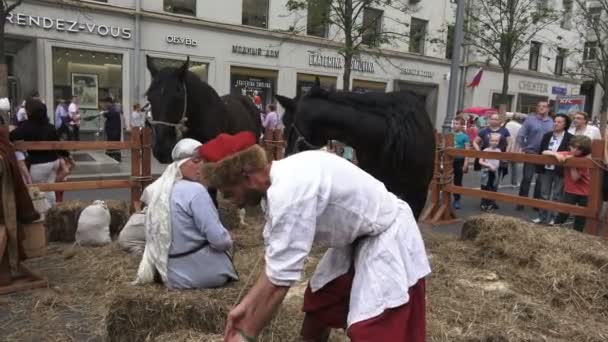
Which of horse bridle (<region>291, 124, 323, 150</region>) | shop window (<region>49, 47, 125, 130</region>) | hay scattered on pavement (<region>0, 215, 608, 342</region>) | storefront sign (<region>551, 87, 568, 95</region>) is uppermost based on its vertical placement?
storefront sign (<region>551, 87, 568, 95</region>)

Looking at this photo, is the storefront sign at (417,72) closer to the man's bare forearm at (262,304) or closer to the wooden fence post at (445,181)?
the wooden fence post at (445,181)

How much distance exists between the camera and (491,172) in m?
9.60

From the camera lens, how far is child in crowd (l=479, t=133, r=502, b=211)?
9.40 m

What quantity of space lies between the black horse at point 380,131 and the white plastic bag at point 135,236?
69.2 inches

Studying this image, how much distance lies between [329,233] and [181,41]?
Result: 17.8 metres

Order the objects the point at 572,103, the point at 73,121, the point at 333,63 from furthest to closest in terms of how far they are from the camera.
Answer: the point at 333,63
the point at 572,103
the point at 73,121

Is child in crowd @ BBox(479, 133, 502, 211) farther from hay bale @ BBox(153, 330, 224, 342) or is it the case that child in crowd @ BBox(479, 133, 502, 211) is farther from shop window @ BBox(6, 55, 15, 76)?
shop window @ BBox(6, 55, 15, 76)

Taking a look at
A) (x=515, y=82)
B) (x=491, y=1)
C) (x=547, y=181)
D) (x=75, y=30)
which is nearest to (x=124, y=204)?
(x=547, y=181)

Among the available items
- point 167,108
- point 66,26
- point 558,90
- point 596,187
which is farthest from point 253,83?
point 558,90

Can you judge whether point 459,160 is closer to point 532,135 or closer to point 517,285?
point 532,135

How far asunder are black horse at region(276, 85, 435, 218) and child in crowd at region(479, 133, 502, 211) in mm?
4983

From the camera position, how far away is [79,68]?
16750 millimetres

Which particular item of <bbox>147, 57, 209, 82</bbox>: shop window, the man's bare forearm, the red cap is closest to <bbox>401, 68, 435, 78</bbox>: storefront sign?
<bbox>147, 57, 209, 82</bbox>: shop window

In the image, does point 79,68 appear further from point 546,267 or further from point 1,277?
point 546,267
